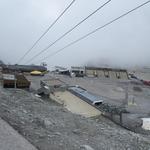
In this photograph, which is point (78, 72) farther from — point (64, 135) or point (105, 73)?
point (64, 135)

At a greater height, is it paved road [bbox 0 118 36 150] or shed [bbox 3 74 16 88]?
paved road [bbox 0 118 36 150]

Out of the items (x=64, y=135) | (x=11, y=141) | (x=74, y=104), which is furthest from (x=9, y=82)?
(x=11, y=141)

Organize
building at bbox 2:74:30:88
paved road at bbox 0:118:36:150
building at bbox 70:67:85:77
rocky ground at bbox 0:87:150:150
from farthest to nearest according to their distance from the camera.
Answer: building at bbox 70:67:85:77 → building at bbox 2:74:30:88 → rocky ground at bbox 0:87:150:150 → paved road at bbox 0:118:36:150

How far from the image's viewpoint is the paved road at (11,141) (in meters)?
6.95

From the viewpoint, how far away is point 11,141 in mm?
7238

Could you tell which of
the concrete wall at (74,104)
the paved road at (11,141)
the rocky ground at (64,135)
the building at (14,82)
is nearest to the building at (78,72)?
the building at (14,82)

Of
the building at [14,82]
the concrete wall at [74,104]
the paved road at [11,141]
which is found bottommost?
the concrete wall at [74,104]

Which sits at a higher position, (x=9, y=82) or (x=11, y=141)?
(x=11, y=141)

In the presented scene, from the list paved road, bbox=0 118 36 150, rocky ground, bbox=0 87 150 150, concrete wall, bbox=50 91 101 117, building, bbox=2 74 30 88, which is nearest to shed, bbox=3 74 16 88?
building, bbox=2 74 30 88

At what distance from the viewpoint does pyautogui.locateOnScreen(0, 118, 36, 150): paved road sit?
22.8 feet

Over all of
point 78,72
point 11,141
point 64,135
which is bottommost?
point 78,72

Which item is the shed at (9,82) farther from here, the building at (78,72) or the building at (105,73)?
the building at (105,73)

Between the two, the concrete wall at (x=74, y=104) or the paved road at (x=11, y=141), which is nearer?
the paved road at (x=11, y=141)

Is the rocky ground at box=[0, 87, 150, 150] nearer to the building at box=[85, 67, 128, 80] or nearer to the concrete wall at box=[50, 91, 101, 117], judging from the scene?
the concrete wall at box=[50, 91, 101, 117]
